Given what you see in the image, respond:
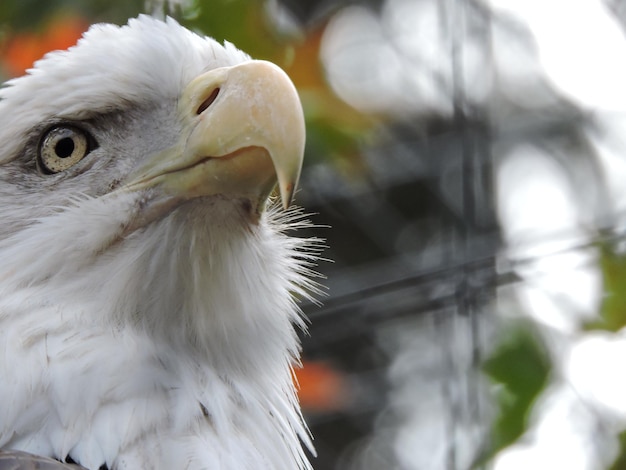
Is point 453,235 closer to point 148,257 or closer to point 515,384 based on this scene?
point 515,384

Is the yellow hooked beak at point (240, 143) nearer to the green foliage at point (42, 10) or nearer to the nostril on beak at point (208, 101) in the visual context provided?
the nostril on beak at point (208, 101)

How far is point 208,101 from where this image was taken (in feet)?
4.73

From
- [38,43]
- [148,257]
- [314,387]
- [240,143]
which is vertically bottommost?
[314,387]

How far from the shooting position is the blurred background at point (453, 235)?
7.79 feet

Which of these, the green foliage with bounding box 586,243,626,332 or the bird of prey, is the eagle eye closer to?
the bird of prey

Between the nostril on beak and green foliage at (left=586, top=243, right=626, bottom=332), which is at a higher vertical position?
the nostril on beak

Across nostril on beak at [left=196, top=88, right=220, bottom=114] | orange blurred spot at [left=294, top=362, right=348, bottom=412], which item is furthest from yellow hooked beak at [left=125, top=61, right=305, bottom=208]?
orange blurred spot at [left=294, top=362, right=348, bottom=412]

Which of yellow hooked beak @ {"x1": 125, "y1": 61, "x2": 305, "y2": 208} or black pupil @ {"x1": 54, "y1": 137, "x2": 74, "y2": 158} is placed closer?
yellow hooked beak @ {"x1": 125, "y1": 61, "x2": 305, "y2": 208}

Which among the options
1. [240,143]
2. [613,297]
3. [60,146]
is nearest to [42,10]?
[60,146]

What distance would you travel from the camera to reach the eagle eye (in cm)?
151

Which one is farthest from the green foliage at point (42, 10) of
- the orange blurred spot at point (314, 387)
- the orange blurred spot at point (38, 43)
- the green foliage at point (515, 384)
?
the green foliage at point (515, 384)

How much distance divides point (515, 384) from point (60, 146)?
3.50ft

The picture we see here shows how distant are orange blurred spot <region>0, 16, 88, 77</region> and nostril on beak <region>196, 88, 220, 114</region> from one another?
1.45 feet

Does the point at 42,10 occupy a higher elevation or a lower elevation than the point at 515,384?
higher
